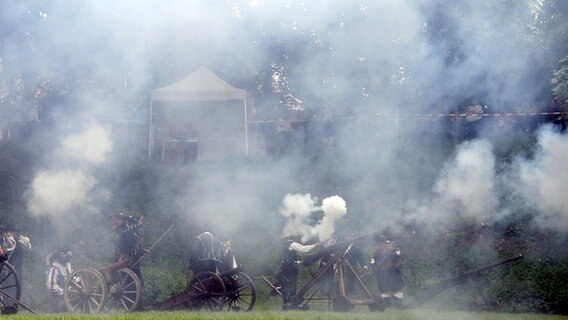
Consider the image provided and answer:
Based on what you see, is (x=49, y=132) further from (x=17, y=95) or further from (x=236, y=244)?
(x=236, y=244)

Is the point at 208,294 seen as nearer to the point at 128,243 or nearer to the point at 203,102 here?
the point at 128,243

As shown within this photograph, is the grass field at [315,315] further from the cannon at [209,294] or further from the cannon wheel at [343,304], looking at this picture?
the cannon at [209,294]

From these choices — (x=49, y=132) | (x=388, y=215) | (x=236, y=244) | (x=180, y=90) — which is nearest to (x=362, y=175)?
(x=388, y=215)

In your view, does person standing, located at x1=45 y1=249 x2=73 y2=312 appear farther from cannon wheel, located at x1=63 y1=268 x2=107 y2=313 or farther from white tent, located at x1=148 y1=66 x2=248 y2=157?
white tent, located at x1=148 y1=66 x2=248 y2=157

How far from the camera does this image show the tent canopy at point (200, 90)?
2269 cm

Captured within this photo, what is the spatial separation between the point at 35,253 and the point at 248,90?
6764 millimetres

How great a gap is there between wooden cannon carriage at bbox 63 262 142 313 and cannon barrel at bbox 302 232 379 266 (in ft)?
9.39

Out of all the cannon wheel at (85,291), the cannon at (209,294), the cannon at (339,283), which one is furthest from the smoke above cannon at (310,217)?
the cannon wheel at (85,291)

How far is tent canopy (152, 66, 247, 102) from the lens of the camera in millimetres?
22688

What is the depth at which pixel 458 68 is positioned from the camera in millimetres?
18516

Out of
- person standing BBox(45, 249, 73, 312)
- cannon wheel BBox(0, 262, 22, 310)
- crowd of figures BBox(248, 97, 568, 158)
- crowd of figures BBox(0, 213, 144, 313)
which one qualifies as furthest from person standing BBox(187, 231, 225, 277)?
crowd of figures BBox(248, 97, 568, 158)

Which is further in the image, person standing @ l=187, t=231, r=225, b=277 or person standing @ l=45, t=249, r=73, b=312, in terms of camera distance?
person standing @ l=45, t=249, r=73, b=312

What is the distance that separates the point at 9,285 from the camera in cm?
1628

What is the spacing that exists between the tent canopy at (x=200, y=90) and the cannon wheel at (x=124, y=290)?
7987 mm
